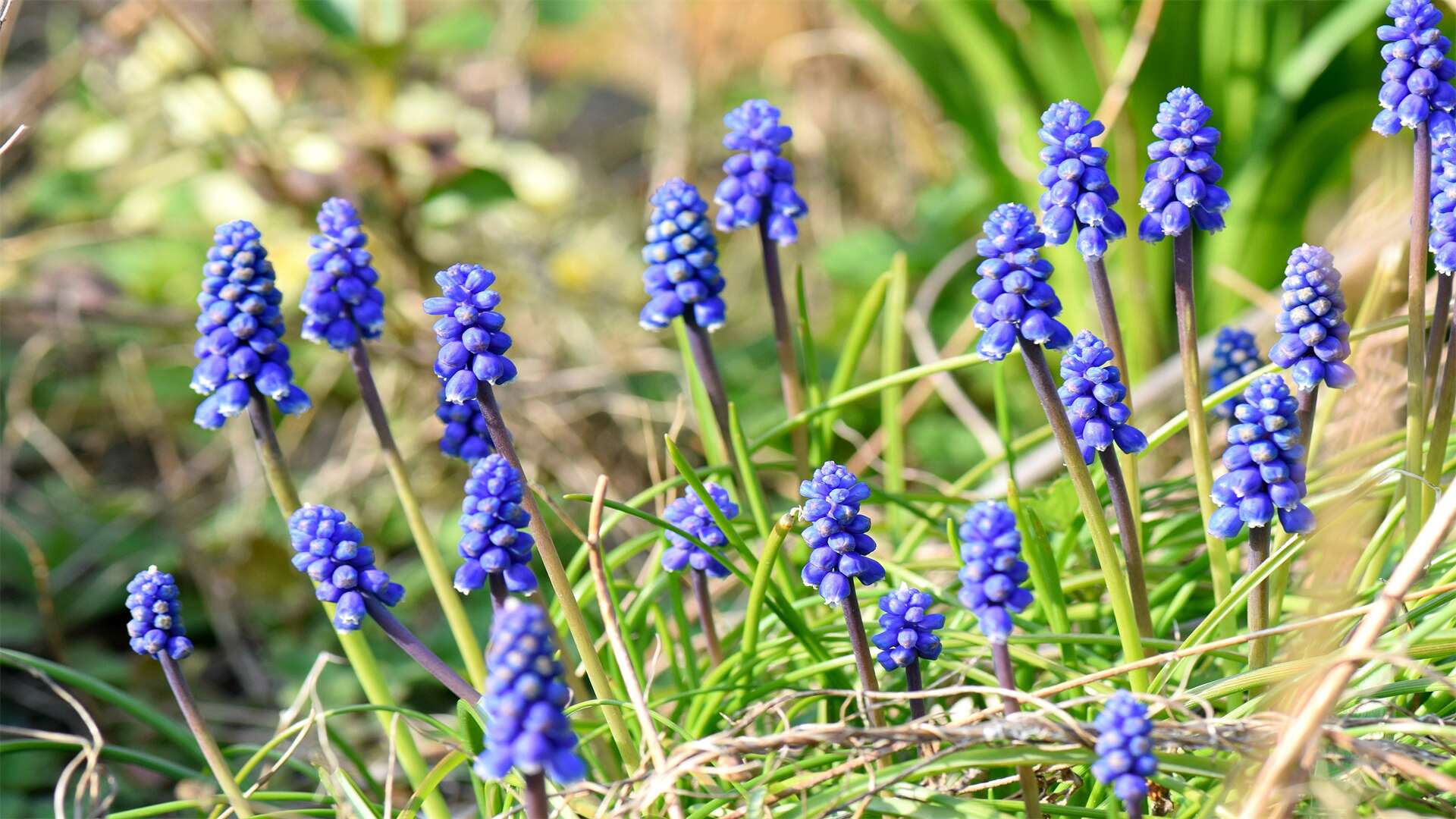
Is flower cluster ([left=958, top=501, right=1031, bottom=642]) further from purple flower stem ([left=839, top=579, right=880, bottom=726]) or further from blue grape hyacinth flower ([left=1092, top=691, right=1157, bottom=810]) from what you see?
purple flower stem ([left=839, top=579, right=880, bottom=726])

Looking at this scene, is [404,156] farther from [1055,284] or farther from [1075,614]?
[1075,614]

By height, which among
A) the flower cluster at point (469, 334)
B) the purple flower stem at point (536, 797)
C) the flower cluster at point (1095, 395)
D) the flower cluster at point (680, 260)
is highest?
the flower cluster at point (680, 260)

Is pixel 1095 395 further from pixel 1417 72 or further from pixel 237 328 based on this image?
pixel 237 328

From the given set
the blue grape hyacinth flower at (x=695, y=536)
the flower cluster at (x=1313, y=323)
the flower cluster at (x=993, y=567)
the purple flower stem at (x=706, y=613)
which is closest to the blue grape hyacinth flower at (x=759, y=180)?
the blue grape hyacinth flower at (x=695, y=536)

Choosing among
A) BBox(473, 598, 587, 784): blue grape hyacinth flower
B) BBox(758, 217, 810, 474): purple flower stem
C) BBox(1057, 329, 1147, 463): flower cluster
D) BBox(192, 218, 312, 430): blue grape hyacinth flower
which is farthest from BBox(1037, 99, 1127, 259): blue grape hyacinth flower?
BBox(192, 218, 312, 430): blue grape hyacinth flower

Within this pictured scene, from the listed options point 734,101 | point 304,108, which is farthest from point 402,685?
point 734,101

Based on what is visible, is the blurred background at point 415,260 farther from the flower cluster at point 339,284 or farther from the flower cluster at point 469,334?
the flower cluster at point 469,334

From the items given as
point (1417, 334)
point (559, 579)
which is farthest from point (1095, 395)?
point (559, 579)
